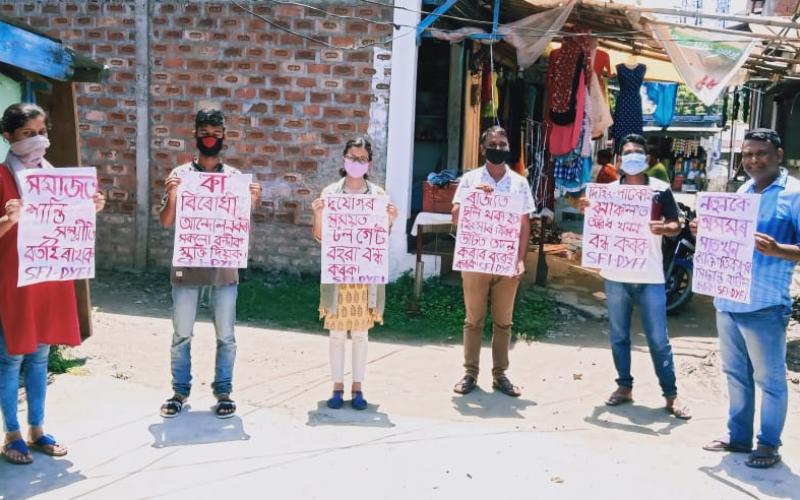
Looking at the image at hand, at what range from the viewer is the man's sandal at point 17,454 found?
397cm

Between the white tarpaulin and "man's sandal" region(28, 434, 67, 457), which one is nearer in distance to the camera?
"man's sandal" region(28, 434, 67, 457)

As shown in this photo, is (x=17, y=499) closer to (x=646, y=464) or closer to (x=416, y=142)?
(x=646, y=464)

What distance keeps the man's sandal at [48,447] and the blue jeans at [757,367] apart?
12.4ft

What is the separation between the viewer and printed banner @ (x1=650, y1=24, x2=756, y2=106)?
7.39 metres

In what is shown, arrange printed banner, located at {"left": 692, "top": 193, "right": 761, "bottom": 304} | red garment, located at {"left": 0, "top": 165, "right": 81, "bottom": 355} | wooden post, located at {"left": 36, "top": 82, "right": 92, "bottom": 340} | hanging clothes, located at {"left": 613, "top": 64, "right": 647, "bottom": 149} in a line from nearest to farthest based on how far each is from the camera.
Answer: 1. red garment, located at {"left": 0, "top": 165, "right": 81, "bottom": 355}
2. printed banner, located at {"left": 692, "top": 193, "right": 761, "bottom": 304}
3. wooden post, located at {"left": 36, "top": 82, "right": 92, "bottom": 340}
4. hanging clothes, located at {"left": 613, "top": 64, "right": 647, "bottom": 149}

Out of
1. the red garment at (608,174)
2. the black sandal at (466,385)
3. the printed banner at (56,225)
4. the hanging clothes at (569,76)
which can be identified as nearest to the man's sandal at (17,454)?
the printed banner at (56,225)

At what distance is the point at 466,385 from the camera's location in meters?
5.57

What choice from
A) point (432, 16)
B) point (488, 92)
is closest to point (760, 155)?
point (432, 16)

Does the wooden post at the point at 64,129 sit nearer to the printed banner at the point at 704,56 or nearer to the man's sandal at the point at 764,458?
the man's sandal at the point at 764,458

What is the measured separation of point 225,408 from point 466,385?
1745 mm

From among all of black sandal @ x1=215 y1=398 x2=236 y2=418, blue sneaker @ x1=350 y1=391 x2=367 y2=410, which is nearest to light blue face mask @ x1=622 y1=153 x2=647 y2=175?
blue sneaker @ x1=350 y1=391 x2=367 y2=410

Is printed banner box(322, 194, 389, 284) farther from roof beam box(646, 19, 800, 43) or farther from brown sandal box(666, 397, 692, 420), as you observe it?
roof beam box(646, 19, 800, 43)

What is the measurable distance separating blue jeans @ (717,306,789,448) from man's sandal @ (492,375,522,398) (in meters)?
1.53

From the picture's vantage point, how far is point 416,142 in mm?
10164
